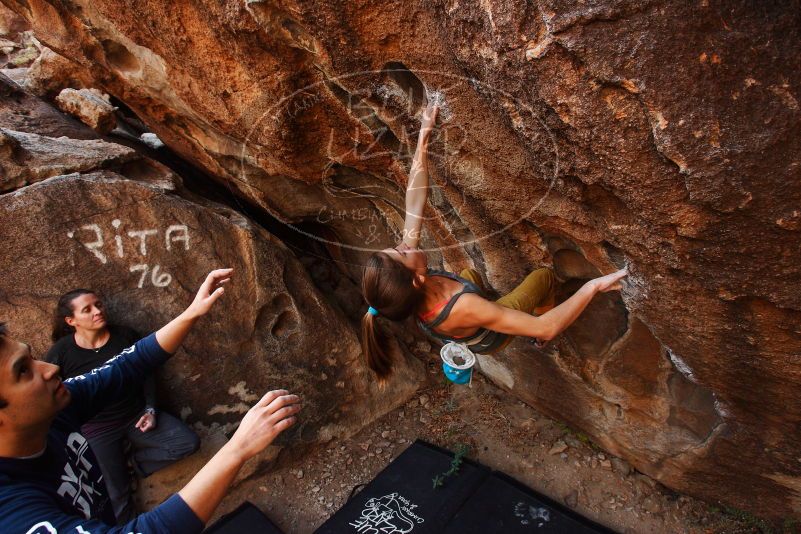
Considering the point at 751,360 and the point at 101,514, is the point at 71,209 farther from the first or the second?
the point at 751,360

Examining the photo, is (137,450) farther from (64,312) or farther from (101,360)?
(64,312)

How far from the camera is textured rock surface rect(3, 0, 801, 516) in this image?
1.32 meters

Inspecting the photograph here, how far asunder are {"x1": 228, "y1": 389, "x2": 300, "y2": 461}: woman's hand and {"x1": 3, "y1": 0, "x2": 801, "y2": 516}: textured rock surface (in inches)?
52.4

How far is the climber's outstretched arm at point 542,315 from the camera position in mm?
1989

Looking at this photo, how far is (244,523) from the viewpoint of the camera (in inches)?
123

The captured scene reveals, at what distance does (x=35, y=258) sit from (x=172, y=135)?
1563 millimetres

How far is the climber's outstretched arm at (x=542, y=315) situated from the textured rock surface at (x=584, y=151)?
14cm

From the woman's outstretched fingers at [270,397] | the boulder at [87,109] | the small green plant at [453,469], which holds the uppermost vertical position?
the boulder at [87,109]

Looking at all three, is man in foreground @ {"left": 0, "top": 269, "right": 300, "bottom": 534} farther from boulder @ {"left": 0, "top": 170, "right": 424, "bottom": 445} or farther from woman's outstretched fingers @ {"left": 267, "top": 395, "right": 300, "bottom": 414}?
boulder @ {"left": 0, "top": 170, "right": 424, "bottom": 445}

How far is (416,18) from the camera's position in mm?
1841

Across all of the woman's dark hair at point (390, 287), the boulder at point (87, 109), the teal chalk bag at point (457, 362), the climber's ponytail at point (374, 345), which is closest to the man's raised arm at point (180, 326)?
the woman's dark hair at point (390, 287)

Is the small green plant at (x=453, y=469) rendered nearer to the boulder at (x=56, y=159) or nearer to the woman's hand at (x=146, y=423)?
the woman's hand at (x=146, y=423)

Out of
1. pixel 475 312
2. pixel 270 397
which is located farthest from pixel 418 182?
pixel 270 397

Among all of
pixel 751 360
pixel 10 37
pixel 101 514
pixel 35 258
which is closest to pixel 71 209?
pixel 35 258
